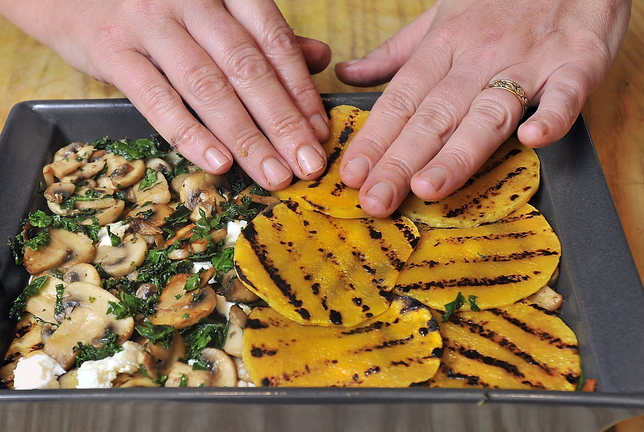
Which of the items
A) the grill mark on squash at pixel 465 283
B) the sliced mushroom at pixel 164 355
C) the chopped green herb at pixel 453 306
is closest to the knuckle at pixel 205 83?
the sliced mushroom at pixel 164 355

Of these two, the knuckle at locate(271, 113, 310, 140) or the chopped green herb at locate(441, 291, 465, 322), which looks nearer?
the chopped green herb at locate(441, 291, 465, 322)

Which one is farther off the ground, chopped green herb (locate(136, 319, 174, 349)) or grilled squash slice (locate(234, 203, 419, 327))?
grilled squash slice (locate(234, 203, 419, 327))

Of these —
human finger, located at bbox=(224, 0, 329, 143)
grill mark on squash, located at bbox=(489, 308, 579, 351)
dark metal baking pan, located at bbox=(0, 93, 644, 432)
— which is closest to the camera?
dark metal baking pan, located at bbox=(0, 93, 644, 432)

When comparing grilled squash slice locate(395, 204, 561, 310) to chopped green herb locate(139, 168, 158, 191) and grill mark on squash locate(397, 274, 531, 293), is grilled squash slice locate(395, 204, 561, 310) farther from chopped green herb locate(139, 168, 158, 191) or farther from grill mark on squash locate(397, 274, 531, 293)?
chopped green herb locate(139, 168, 158, 191)

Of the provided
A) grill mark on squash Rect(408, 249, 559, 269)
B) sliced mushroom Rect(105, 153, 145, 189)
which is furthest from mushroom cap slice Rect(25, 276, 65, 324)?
grill mark on squash Rect(408, 249, 559, 269)

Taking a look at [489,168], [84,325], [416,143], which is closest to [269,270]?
[84,325]

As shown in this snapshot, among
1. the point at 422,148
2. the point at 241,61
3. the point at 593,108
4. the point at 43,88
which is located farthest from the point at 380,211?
the point at 43,88

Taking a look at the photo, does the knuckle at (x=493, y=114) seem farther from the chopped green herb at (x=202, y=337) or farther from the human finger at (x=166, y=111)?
the chopped green herb at (x=202, y=337)
